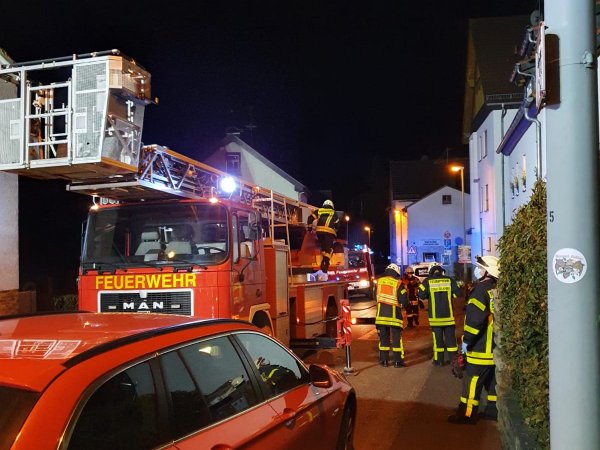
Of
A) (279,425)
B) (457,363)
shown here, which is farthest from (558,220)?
(457,363)

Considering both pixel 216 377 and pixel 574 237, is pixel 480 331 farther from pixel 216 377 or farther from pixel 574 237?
pixel 216 377

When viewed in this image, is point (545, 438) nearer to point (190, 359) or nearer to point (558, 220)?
point (558, 220)

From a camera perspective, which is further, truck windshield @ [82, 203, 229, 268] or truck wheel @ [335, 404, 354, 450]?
truck windshield @ [82, 203, 229, 268]

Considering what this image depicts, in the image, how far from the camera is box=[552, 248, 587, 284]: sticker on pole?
8.76 ft

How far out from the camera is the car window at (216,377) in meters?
2.74

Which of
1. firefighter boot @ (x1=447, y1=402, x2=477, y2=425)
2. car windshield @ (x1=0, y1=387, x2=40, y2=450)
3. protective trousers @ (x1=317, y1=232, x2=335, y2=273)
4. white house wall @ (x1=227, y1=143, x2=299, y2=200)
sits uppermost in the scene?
white house wall @ (x1=227, y1=143, x2=299, y2=200)

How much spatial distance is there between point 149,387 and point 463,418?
4.84 metres

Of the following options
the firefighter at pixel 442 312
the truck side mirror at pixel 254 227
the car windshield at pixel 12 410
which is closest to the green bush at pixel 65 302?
the truck side mirror at pixel 254 227

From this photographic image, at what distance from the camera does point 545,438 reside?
11.6 feet

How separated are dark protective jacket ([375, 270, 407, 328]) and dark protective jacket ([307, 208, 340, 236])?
8.54 ft

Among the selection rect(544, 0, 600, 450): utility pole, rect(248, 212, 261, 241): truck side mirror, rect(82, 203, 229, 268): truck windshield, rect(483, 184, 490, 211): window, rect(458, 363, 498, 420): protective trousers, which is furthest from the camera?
rect(483, 184, 490, 211): window

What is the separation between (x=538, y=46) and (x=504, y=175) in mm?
20328

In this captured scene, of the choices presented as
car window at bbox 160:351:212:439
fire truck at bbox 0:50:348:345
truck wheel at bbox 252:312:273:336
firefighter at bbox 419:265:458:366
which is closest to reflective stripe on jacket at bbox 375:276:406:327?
firefighter at bbox 419:265:458:366

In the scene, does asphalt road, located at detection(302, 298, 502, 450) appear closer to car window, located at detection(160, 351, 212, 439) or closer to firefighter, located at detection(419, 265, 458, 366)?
firefighter, located at detection(419, 265, 458, 366)
